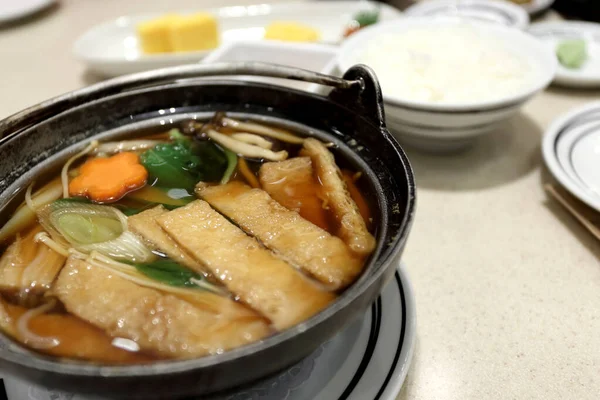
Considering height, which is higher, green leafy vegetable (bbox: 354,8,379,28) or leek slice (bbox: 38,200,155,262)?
green leafy vegetable (bbox: 354,8,379,28)

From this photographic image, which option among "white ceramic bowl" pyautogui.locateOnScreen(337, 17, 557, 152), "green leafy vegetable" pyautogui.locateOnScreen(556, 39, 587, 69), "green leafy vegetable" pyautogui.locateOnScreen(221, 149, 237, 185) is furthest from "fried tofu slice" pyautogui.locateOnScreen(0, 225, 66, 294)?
"green leafy vegetable" pyautogui.locateOnScreen(556, 39, 587, 69)

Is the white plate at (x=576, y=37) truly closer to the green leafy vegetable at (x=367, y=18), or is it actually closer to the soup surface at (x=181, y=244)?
the green leafy vegetable at (x=367, y=18)

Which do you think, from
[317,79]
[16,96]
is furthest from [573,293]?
[16,96]

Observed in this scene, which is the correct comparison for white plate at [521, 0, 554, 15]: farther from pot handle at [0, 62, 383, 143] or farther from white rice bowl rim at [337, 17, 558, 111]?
pot handle at [0, 62, 383, 143]

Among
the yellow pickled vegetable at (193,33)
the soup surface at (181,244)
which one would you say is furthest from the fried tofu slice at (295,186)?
the yellow pickled vegetable at (193,33)

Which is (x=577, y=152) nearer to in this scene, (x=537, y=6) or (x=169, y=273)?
(x=169, y=273)

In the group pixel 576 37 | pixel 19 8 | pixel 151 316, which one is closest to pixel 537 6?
pixel 576 37

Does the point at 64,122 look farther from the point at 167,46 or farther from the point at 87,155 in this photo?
the point at 167,46

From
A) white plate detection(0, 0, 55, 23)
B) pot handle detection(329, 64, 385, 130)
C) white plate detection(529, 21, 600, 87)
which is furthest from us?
white plate detection(0, 0, 55, 23)
